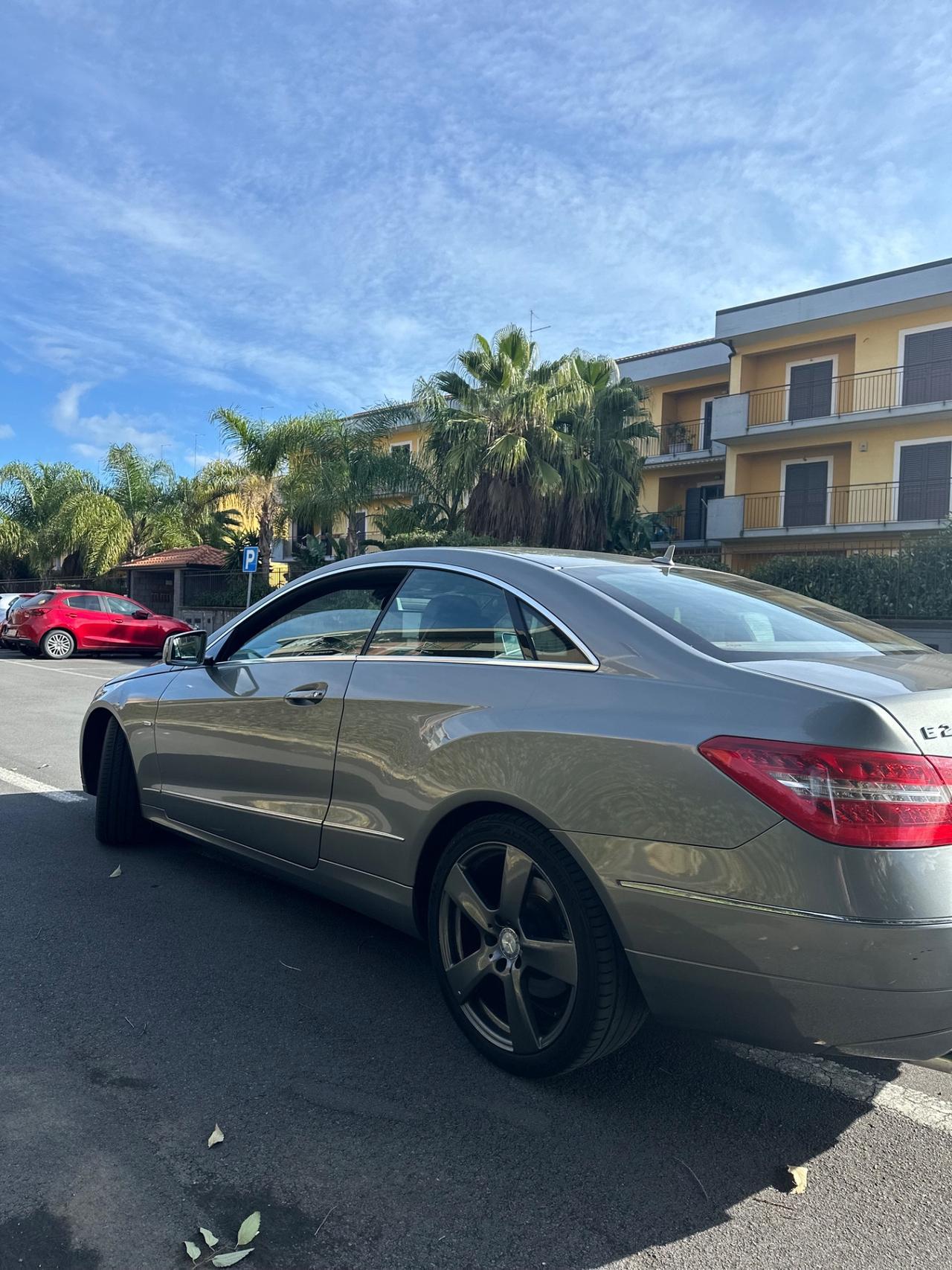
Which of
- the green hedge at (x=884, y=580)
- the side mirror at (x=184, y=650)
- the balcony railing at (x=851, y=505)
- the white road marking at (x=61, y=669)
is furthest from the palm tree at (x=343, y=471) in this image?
the side mirror at (x=184, y=650)

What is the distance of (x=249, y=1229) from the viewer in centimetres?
202

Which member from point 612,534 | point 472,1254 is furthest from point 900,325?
point 472,1254

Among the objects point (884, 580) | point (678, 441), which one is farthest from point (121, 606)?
point (678, 441)

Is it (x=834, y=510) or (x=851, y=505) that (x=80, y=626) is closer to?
(x=834, y=510)

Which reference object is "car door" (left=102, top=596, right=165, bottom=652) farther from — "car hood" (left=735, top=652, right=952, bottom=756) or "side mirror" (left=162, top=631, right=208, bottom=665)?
"car hood" (left=735, top=652, right=952, bottom=756)

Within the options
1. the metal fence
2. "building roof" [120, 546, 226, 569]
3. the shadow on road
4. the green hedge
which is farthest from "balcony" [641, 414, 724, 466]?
the shadow on road

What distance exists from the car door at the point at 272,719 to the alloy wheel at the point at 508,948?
0.71 metres

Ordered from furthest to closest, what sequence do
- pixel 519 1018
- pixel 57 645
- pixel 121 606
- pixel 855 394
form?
pixel 855 394 < pixel 121 606 < pixel 57 645 < pixel 519 1018

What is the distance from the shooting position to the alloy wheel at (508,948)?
8.37 feet

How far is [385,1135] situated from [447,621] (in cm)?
151

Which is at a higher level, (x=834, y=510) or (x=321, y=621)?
(x=834, y=510)

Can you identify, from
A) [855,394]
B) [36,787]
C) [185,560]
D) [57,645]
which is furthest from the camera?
[185,560]

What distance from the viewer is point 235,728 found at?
3805mm

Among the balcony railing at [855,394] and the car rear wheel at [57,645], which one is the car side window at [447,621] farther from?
the balcony railing at [855,394]
